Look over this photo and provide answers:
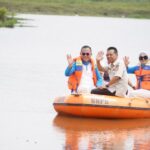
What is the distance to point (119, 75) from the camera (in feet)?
48.8

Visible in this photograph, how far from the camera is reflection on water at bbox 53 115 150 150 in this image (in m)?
12.4

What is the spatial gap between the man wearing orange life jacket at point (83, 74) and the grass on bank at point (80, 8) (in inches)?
2408

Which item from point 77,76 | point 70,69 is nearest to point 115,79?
point 77,76

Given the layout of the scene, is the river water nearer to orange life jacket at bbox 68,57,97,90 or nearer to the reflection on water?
the reflection on water

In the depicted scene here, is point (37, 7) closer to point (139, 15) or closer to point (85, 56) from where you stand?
point (139, 15)

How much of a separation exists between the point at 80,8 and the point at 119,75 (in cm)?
7241

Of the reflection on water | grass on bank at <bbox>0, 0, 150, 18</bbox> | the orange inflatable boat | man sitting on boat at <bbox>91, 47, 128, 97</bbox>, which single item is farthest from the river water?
grass on bank at <bbox>0, 0, 150, 18</bbox>

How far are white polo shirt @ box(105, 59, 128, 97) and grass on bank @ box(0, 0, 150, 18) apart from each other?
201ft

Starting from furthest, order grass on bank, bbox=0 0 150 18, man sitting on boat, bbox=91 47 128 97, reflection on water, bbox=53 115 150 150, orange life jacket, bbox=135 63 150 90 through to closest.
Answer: grass on bank, bbox=0 0 150 18 → orange life jacket, bbox=135 63 150 90 → man sitting on boat, bbox=91 47 128 97 → reflection on water, bbox=53 115 150 150

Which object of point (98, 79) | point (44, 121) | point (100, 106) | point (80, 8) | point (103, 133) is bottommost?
point (103, 133)

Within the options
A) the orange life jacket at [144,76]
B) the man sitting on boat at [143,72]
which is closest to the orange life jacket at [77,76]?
the man sitting on boat at [143,72]

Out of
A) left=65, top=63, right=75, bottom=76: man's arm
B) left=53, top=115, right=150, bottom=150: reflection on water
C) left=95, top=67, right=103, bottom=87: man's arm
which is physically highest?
left=65, top=63, right=75, bottom=76: man's arm

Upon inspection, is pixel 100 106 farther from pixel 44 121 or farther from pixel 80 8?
pixel 80 8

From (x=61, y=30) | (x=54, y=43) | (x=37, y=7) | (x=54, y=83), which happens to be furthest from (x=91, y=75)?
(x=37, y=7)
